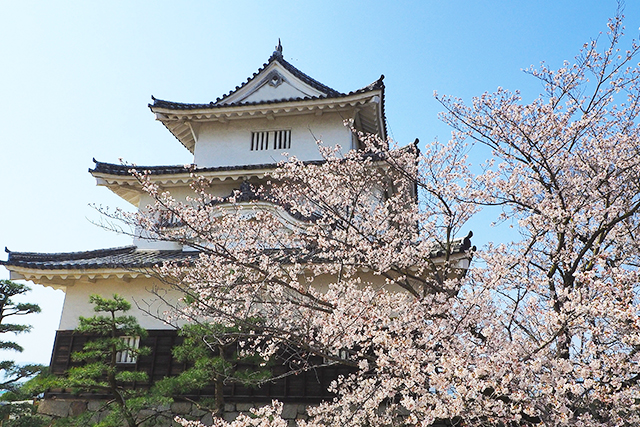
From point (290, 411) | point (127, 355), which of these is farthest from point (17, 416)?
point (290, 411)

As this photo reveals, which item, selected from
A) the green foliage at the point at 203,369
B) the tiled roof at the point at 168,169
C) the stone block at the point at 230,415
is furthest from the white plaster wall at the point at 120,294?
the tiled roof at the point at 168,169

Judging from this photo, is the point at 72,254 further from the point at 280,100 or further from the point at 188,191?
the point at 280,100

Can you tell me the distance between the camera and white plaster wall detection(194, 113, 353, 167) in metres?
13.2

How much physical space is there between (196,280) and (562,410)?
5674 mm

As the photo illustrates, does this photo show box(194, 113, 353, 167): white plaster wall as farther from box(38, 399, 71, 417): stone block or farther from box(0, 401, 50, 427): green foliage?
box(0, 401, 50, 427): green foliage

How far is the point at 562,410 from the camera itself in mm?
4820

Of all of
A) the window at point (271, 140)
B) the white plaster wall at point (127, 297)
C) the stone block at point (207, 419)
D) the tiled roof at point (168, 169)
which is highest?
the window at point (271, 140)

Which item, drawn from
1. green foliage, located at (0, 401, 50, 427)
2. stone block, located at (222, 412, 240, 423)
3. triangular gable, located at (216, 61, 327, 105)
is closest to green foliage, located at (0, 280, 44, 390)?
green foliage, located at (0, 401, 50, 427)

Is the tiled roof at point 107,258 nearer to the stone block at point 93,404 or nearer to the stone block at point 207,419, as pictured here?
the stone block at point 93,404

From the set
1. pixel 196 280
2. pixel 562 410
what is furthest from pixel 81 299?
pixel 562 410

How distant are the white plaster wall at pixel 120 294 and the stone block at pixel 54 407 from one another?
5.01ft

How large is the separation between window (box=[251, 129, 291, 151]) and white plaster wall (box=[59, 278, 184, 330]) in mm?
4826

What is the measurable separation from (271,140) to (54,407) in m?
8.14

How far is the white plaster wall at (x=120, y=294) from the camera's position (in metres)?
10.6
